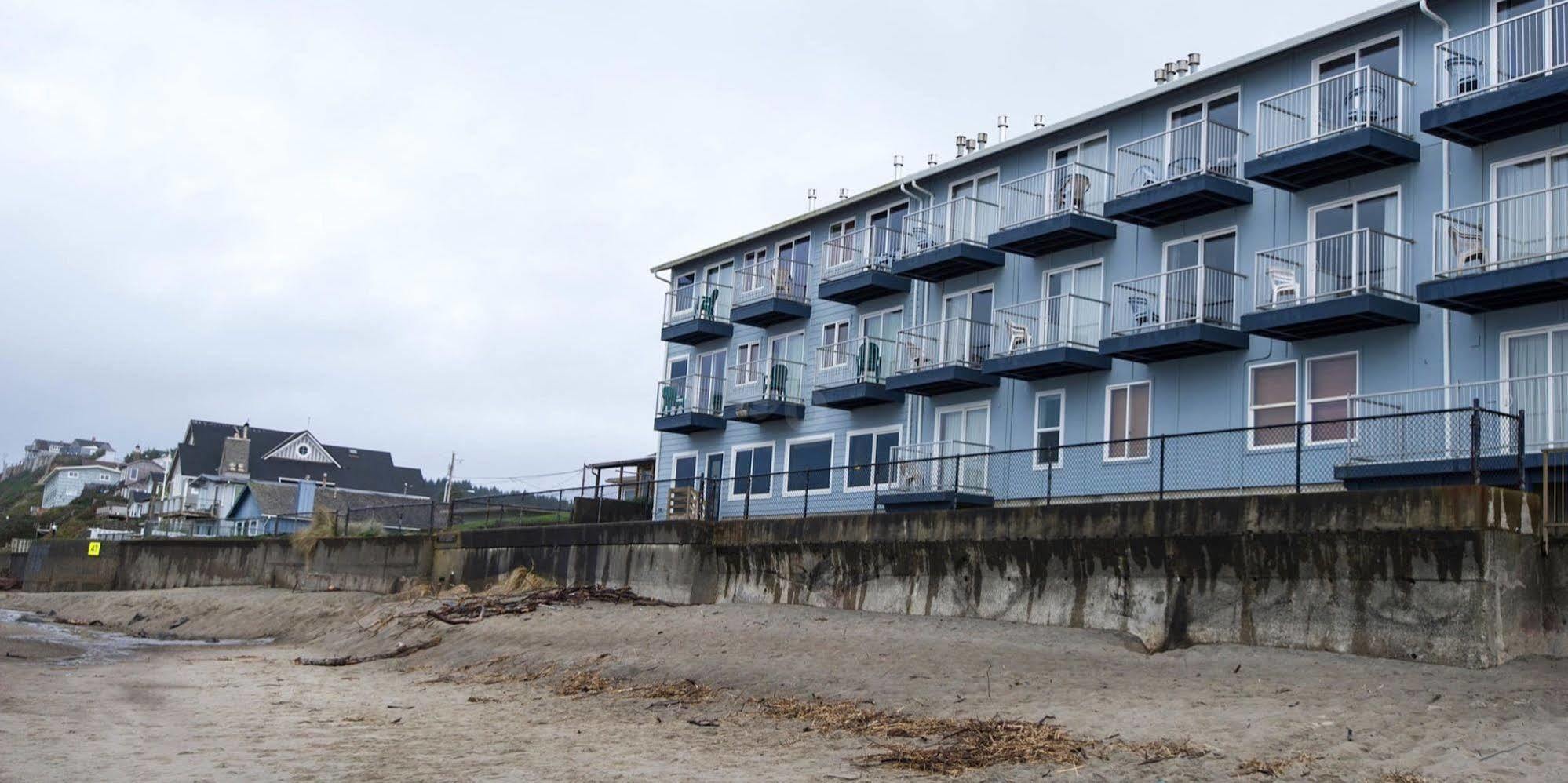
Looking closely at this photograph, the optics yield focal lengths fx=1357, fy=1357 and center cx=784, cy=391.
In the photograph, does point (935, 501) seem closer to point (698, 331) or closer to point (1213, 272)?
point (1213, 272)

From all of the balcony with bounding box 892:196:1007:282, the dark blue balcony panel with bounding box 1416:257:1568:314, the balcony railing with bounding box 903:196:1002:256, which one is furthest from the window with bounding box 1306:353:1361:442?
the balcony railing with bounding box 903:196:1002:256

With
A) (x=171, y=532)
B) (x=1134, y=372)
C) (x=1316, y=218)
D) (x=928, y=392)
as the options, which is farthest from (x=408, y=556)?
(x=171, y=532)

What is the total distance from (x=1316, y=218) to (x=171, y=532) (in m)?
53.7

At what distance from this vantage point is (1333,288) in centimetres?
2247

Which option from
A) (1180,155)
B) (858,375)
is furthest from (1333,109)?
(858,375)

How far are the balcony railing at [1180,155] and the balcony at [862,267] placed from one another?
6.82m

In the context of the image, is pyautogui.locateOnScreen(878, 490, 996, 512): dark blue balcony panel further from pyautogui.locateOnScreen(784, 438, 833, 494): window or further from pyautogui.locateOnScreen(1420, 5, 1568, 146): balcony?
pyautogui.locateOnScreen(1420, 5, 1568, 146): balcony

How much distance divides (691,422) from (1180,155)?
1641 cm

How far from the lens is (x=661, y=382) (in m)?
39.7

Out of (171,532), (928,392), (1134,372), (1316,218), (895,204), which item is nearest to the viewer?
(1316,218)

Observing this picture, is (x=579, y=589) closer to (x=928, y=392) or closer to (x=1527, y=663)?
(x=928, y=392)

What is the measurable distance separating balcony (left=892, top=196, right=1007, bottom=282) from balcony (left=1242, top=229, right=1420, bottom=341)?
728 centimetres

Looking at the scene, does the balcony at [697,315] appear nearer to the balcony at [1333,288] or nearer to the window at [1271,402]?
the window at [1271,402]

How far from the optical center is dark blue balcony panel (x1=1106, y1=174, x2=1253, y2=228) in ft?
80.0
